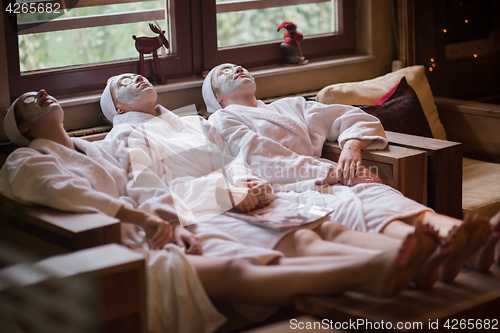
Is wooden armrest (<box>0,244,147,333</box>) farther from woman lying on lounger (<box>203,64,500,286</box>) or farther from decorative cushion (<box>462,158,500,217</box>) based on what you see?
decorative cushion (<box>462,158,500,217</box>)

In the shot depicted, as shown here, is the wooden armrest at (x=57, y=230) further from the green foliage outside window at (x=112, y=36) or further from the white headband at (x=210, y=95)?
the white headband at (x=210, y=95)

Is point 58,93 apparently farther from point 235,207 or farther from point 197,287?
point 197,287

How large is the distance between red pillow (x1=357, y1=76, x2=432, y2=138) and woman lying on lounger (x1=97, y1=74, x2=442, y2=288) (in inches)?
29.1

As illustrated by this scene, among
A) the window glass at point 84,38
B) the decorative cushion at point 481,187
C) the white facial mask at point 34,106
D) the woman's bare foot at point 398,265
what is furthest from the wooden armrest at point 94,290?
the decorative cushion at point 481,187

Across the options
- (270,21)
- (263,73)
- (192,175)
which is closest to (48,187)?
(192,175)

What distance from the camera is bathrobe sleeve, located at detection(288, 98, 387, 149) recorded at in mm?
2437

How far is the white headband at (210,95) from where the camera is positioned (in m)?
2.58

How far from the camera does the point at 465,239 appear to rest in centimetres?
150

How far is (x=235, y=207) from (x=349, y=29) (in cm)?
190

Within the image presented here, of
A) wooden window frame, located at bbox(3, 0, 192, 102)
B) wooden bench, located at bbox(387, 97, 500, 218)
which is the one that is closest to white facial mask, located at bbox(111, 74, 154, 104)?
wooden window frame, located at bbox(3, 0, 192, 102)

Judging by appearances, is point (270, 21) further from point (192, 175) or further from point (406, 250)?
point (406, 250)

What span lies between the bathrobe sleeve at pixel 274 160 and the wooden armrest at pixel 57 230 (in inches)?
32.2

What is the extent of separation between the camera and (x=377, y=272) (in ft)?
4.76

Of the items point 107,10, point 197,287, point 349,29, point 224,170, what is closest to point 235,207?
point 224,170
